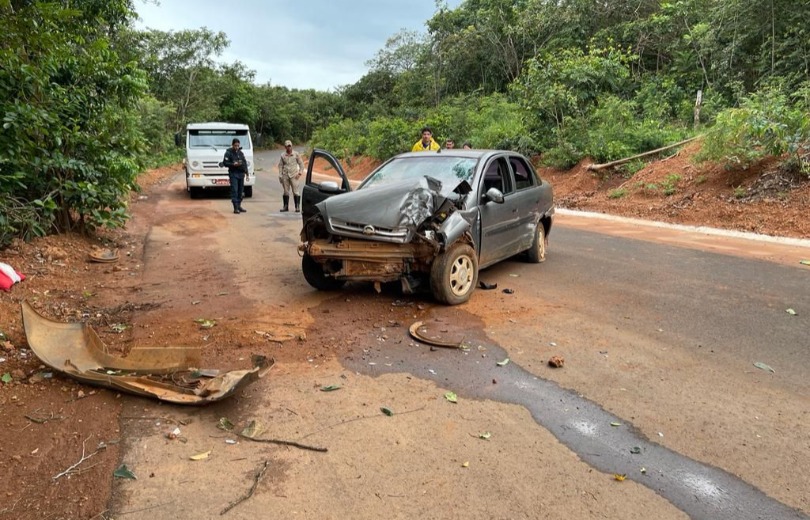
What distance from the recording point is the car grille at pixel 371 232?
5215mm

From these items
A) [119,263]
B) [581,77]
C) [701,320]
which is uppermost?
[581,77]

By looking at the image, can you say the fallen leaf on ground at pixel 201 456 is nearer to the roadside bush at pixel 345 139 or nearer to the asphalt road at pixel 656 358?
the asphalt road at pixel 656 358

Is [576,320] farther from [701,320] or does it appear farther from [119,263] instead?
[119,263]

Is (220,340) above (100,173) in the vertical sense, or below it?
below

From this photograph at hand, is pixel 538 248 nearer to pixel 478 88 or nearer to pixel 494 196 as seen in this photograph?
pixel 494 196

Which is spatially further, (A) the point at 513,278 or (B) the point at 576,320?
(A) the point at 513,278

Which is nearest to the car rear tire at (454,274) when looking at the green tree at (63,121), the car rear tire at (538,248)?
the car rear tire at (538,248)

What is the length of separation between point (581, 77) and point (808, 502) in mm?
17606

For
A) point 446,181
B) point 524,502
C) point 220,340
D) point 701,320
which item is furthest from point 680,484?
point 446,181

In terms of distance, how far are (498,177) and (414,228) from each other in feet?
6.36

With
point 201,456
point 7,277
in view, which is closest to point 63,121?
point 7,277

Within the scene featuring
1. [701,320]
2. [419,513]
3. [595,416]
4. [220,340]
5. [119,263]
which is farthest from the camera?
[119,263]

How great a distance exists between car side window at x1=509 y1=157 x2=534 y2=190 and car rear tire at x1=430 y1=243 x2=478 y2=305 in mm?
1749

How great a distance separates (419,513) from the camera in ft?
8.46
